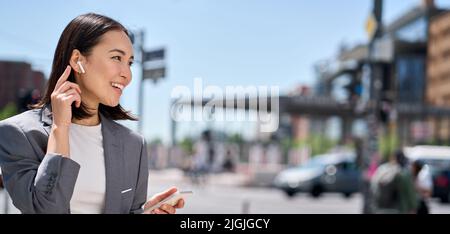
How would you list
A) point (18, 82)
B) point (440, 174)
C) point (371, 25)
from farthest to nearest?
point (440, 174)
point (371, 25)
point (18, 82)

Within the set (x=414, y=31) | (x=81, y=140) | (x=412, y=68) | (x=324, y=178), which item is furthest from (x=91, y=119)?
(x=414, y=31)

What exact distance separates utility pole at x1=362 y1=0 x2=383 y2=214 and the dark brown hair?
7.83 m

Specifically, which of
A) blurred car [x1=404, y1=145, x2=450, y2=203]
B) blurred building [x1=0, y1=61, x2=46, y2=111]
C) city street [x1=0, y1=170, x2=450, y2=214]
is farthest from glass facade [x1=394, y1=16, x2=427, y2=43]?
blurred building [x1=0, y1=61, x2=46, y2=111]

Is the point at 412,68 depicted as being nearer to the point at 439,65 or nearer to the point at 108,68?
the point at 439,65

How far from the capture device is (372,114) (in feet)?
33.8

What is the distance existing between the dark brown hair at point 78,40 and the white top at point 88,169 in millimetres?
37

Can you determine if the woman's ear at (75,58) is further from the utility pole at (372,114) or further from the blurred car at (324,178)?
the blurred car at (324,178)

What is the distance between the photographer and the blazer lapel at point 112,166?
1.32 m

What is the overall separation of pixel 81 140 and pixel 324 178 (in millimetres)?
19824

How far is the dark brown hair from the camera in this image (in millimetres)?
1328

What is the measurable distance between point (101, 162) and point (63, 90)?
172mm
